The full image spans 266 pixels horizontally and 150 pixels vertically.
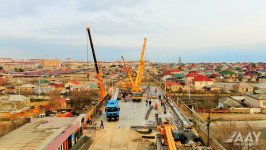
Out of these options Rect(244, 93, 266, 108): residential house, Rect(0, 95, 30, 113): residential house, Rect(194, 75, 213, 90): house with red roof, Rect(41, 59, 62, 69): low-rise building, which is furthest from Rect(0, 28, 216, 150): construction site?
Rect(41, 59, 62, 69): low-rise building

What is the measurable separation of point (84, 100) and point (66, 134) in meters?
18.1

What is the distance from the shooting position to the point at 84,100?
84.6 ft

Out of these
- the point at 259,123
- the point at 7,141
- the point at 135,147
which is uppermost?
the point at 7,141

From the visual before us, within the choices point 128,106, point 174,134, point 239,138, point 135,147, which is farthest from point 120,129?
point 128,106

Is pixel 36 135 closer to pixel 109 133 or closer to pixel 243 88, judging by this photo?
pixel 109 133

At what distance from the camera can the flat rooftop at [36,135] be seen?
22.7 ft

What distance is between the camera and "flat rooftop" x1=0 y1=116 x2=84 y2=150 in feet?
22.7

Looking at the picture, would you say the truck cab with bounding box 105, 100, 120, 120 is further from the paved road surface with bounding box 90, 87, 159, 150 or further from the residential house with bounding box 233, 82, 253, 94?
the residential house with bounding box 233, 82, 253, 94

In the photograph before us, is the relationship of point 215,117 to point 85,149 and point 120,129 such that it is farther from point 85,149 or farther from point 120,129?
point 85,149

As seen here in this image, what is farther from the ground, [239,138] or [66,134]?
[66,134]

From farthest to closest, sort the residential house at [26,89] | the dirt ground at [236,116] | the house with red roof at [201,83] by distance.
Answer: the house with red roof at [201,83] < the residential house at [26,89] < the dirt ground at [236,116]

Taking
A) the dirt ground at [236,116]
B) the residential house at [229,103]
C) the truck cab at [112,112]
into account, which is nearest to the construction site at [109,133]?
the truck cab at [112,112]

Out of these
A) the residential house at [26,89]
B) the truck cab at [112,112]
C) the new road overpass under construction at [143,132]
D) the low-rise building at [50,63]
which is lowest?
the residential house at [26,89]

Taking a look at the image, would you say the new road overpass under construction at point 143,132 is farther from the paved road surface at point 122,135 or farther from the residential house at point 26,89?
the residential house at point 26,89
